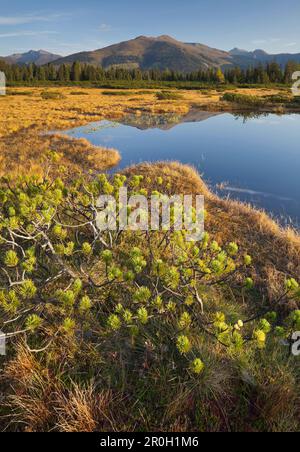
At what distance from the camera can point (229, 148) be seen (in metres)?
19.3

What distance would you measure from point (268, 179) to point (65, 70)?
380 ft

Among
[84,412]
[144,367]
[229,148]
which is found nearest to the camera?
[84,412]

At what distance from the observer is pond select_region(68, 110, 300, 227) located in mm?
12391

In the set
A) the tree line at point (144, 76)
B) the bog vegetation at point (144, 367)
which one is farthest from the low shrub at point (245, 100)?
the tree line at point (144, 76)

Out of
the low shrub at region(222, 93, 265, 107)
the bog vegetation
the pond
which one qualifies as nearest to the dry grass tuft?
the bog vegetation

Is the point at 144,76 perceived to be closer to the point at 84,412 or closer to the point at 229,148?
the point at 229,148

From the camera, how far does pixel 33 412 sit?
340cm

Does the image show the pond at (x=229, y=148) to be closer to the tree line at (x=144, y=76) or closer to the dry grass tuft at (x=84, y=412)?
Result: the dry grass tuft at (x=84, y=412)

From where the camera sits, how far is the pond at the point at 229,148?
12.4 metres

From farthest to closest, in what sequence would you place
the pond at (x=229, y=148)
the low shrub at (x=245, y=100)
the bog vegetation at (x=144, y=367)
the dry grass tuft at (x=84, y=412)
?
the low shrub at (x=245, y=100)
the pond at (x=229, y=148)
the bog vegetation at (x=144, y=367)
the dry grass tuft at (x=84, y=412)

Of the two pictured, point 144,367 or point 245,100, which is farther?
point 245,100

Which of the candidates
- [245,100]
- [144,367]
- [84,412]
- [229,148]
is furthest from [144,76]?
[84,412]

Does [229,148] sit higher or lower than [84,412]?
higher

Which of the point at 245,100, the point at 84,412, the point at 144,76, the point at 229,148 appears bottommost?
the point at 84,412
